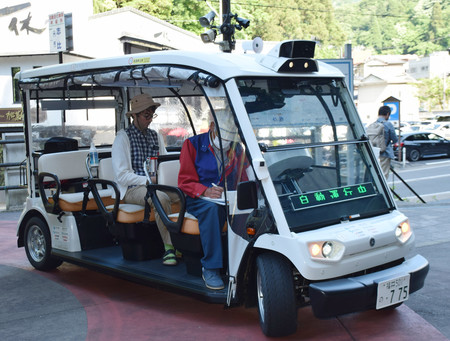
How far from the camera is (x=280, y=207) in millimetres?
4750

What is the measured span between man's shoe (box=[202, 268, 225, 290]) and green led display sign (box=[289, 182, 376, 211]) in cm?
91

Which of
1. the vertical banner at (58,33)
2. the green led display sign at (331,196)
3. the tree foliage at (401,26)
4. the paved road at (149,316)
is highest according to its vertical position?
the tree foliage at (401,26)

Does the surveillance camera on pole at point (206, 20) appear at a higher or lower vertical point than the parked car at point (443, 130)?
higher

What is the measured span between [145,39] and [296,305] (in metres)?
19.7

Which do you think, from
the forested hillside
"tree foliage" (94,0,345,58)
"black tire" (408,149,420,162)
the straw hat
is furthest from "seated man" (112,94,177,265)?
the forested hillside

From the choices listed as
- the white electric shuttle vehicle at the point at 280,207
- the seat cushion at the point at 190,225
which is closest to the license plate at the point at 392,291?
the white electric shuttle vehicle at the point at 280,207

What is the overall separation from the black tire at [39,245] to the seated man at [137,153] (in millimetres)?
1175

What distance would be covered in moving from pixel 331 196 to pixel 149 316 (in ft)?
6.31

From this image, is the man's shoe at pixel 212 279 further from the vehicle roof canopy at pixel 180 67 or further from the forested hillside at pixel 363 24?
the forested hillside at pixel 363 24

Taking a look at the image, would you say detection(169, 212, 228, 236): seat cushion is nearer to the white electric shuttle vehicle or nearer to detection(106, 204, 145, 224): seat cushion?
the white electric shuttle vehicle

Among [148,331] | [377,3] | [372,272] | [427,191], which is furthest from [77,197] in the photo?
[377,3]

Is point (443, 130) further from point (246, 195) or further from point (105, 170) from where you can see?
point (246, 195)

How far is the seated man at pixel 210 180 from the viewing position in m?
5.10

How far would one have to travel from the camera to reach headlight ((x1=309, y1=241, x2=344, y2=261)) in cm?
453
